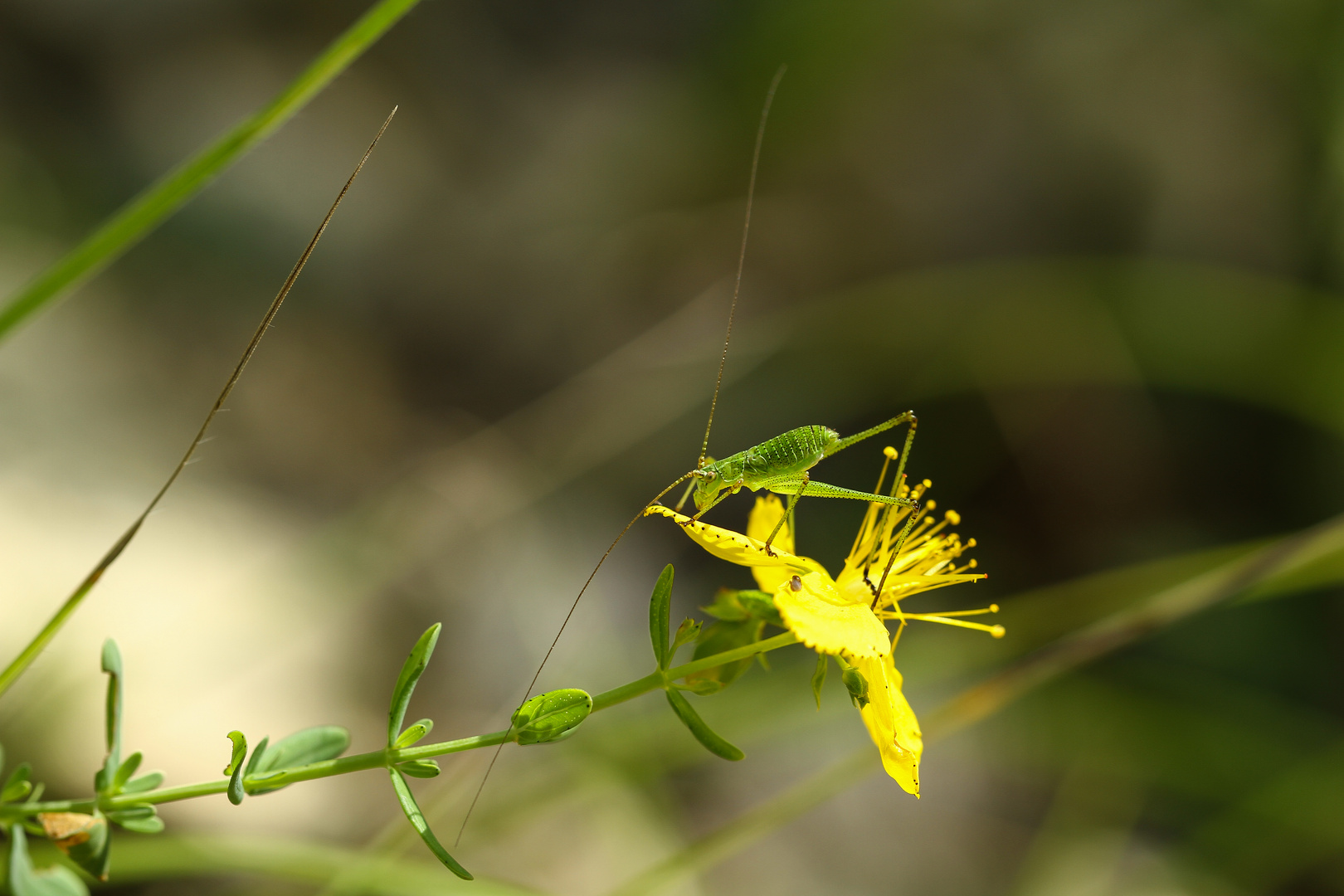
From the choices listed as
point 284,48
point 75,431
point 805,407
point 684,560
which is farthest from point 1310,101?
point 75,431

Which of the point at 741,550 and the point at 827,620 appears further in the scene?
the point at 741,550

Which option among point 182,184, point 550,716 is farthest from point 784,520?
point 182,184

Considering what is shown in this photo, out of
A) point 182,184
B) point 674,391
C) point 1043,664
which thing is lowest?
point 1043,664

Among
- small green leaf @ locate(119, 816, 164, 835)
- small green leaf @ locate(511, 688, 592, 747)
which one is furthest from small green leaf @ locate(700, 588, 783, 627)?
small green leaf @ locate(119, 816, 164, 835)

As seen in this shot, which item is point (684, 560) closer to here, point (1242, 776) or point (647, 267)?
point (647, 267)

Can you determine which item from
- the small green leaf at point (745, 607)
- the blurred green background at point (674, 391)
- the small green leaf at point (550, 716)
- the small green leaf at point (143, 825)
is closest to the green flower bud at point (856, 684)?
the small green leaf at point (745, 607)

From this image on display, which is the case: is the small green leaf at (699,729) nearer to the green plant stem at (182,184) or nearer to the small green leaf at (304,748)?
the small green leaf at (304,748)

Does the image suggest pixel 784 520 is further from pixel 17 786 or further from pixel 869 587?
pixel 17 786
